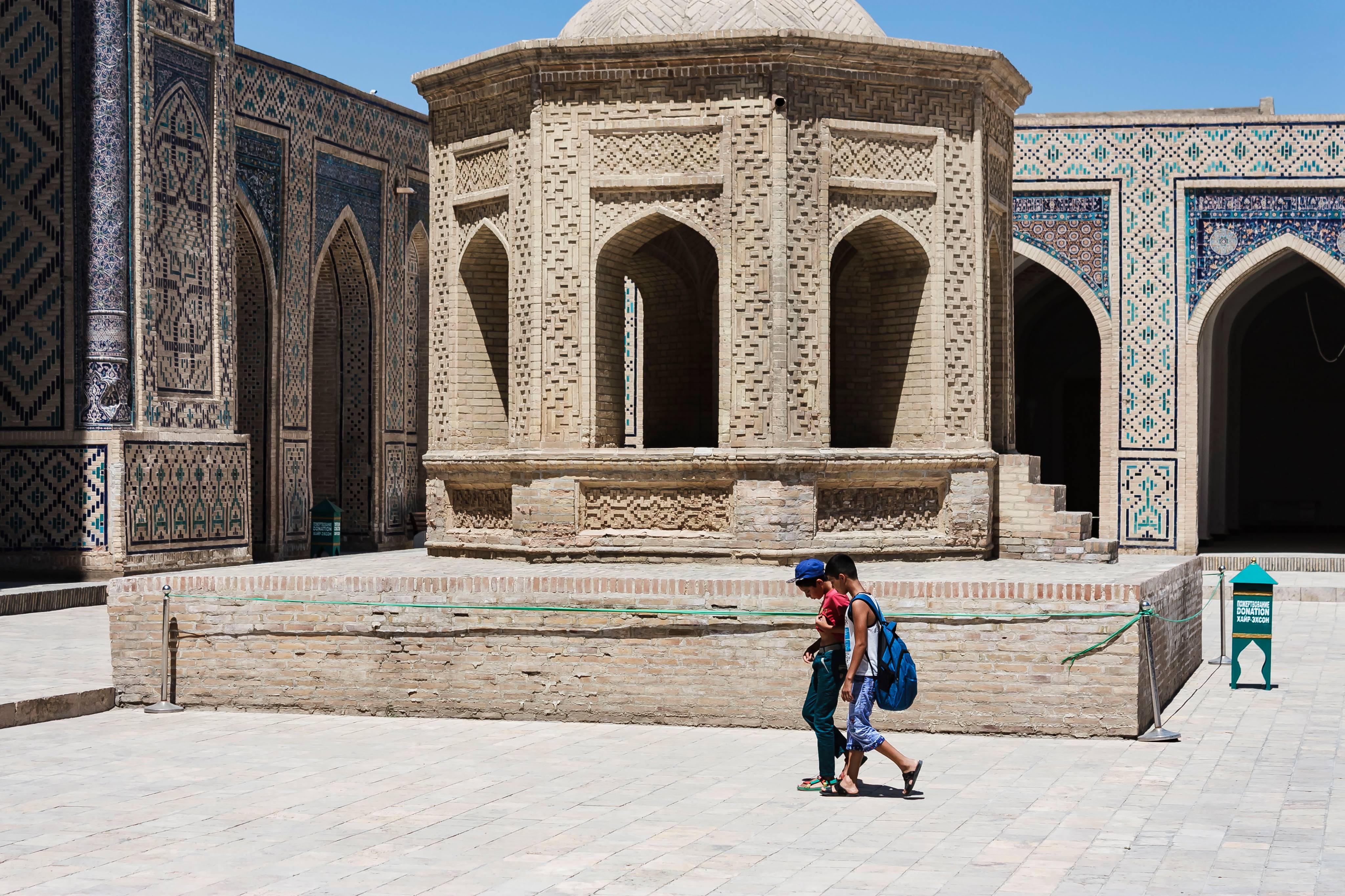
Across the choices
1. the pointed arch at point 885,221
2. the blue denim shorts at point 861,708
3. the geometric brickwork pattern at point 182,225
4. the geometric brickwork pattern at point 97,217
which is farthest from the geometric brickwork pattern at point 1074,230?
the blue denim shorts at point 861,708

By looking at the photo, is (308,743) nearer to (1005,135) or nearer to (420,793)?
(420,793)

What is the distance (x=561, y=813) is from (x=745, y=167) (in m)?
5.09

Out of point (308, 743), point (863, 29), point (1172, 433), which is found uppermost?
point (863, 29)

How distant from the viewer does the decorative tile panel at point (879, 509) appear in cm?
941

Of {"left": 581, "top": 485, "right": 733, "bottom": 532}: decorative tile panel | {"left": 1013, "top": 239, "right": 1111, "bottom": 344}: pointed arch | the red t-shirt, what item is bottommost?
the red t-shirt

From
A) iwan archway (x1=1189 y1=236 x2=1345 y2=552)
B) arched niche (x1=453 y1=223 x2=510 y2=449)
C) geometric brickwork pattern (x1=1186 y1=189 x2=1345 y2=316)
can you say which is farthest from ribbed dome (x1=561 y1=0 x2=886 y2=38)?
iwan archway (x1=1189 y1=236 x2=1345 y2=552)

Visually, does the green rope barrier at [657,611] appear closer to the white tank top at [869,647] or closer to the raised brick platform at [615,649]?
the raised brick platform at [615,649]

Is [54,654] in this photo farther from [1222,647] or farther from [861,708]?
[1222,647]

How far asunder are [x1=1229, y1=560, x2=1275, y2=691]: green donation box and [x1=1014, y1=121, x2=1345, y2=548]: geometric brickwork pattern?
27.5 ft

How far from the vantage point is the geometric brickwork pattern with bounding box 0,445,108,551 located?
1227cm

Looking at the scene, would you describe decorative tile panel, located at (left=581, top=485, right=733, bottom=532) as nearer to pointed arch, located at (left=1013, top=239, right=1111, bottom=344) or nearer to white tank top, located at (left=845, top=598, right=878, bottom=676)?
white tank top, located at (left=845, top=598, right=878, bottom=676)

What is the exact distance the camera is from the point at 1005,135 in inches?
427

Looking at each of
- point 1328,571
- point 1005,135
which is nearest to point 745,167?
point 1005,135

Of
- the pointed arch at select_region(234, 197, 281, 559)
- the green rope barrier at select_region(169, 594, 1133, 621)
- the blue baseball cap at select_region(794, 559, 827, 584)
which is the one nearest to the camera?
the blue baseball cap at select_region(794, 559, 827, 584)
